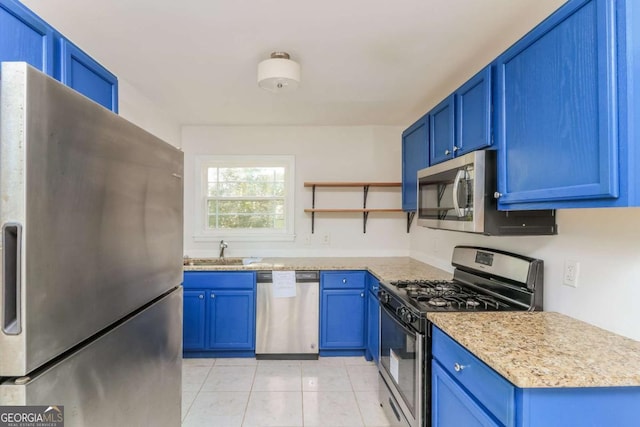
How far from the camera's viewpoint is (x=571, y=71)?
1.12 meters

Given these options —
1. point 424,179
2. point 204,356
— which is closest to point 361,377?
point 204,356

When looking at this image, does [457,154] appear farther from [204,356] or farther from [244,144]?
[204,356]

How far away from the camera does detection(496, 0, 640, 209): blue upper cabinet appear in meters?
0.94

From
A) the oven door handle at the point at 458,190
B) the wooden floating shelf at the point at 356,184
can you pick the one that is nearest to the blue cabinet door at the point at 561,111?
the oven door handle at the point at 458,190

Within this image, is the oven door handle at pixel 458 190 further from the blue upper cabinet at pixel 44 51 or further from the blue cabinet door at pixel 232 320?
the blue cabinet door at pixel 232 320

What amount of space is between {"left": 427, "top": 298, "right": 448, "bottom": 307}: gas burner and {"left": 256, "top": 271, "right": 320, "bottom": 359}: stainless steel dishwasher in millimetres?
1418

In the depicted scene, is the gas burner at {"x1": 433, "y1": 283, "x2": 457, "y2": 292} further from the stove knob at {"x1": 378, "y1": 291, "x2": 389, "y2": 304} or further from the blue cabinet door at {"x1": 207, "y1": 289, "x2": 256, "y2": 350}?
the blue cabinet door at {"x1": 207, "y1": 289, "x2": 256, "y2": 350}

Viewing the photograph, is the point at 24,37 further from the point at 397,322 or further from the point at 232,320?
the point at 232,320

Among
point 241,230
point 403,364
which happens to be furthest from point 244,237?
point 403,364

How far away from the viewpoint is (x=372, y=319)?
279cm

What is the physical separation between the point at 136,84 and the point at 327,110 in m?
1.59

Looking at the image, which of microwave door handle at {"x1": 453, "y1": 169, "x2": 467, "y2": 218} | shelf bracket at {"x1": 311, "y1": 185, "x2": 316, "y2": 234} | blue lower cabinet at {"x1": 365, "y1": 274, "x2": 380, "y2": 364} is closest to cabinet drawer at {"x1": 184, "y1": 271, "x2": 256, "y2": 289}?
shelf bracket at {"x1": 311, "y1": 185, "x2": 316, "y2": 234}

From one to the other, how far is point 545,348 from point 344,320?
2.01 metres

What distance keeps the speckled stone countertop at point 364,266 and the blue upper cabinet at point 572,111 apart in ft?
3.80
